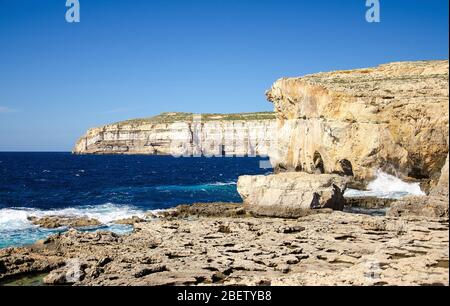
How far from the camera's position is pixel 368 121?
43906 millimetres

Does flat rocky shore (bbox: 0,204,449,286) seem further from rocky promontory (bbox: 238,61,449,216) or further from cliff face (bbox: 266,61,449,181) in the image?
cliff face (bbox: 266,61,449,181)

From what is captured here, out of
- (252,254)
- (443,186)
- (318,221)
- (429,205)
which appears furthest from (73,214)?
(443,186)

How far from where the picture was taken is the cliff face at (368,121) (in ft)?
128

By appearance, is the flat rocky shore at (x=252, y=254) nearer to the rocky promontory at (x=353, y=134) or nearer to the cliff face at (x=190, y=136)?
the rocky promontory at (x=353, y=134)

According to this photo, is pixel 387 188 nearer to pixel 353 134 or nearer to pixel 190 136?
pixel 353 134

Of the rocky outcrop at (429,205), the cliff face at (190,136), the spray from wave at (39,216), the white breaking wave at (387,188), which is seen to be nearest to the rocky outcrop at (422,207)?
the rocky outcrop at (429,205)

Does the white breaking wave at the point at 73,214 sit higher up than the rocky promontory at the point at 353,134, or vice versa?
the rocky promontory at the point at 353,134

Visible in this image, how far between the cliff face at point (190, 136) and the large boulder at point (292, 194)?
4387 inches

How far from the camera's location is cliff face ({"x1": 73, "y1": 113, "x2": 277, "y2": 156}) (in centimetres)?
14938

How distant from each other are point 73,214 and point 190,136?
124551 mm

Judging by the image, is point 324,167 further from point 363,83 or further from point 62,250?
point 62,250

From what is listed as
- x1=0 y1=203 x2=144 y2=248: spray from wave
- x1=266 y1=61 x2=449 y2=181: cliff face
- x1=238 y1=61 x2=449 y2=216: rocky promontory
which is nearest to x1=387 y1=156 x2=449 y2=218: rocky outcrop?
x1=238 y1=61 x2=449 y2=216: rocky promontory

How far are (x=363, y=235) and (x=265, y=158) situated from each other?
464 feet

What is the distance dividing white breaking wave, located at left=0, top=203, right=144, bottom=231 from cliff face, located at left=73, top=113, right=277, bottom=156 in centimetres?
10739
